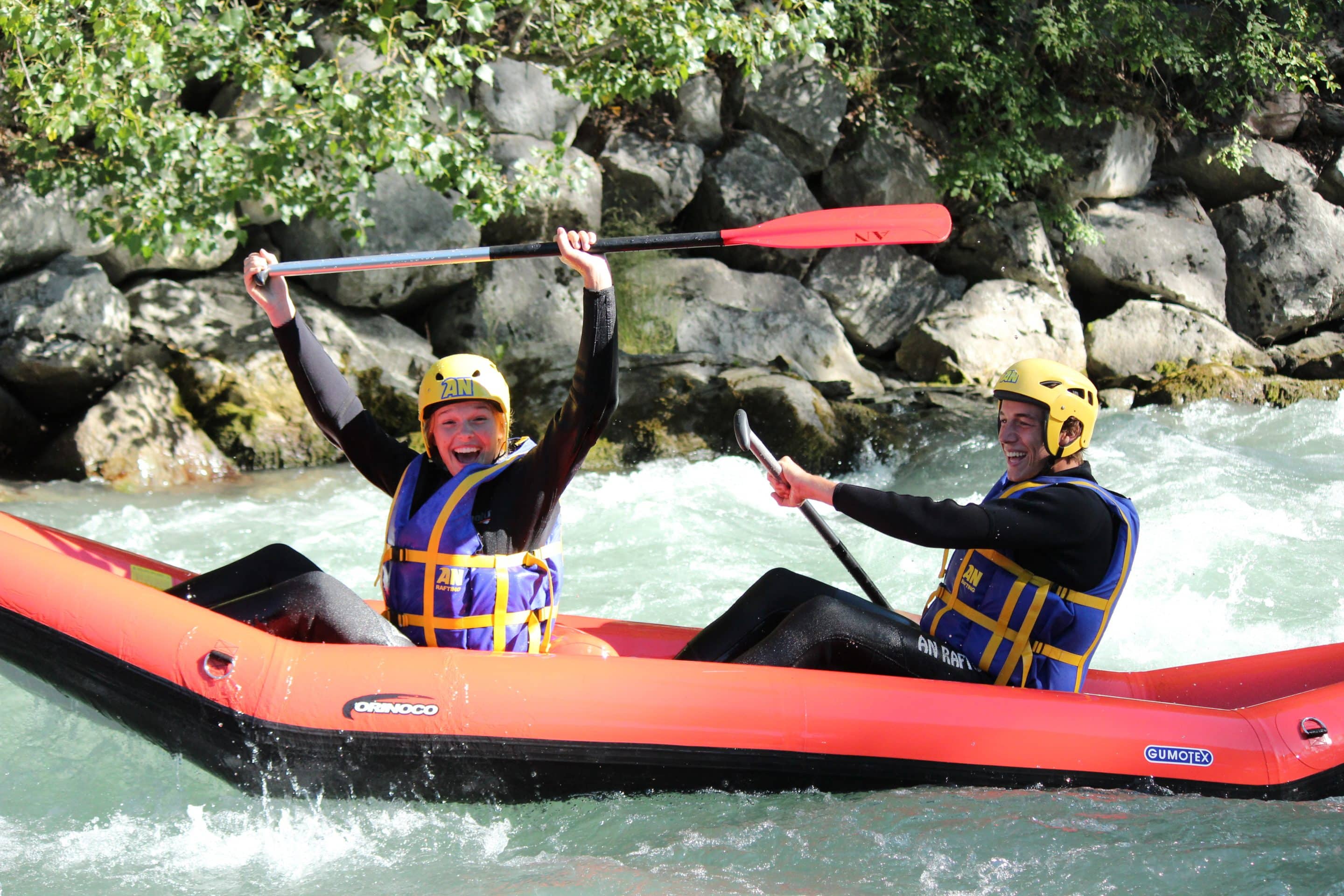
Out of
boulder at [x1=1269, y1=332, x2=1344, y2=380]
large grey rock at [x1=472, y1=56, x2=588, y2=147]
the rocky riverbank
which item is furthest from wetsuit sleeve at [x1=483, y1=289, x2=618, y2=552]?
boulder at [x1=1269, y1=332, x2=1344, y2=380]

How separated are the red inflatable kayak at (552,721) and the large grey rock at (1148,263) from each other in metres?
7.82

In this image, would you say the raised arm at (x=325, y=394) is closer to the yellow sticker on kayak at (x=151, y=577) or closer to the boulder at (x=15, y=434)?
the yellow sticker on kayak at (x=151, y=577)

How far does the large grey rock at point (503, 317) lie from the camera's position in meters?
7.55

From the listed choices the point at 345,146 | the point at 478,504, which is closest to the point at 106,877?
the point at 478,504

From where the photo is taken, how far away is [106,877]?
2.44 m

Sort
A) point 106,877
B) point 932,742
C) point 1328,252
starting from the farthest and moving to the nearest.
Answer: point 1328,252, point 932,742, point 106,877

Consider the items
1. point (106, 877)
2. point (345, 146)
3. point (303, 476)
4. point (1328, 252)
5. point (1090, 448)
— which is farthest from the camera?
point (1328, 252)

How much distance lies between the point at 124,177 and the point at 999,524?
470cm

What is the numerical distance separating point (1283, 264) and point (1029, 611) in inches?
357

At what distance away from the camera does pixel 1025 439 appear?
8.93ft

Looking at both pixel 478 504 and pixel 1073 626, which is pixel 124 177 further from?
pixel 1073 626

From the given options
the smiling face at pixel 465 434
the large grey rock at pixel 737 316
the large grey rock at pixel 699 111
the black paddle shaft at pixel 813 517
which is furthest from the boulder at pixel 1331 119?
the smiling face at pixel 465 434

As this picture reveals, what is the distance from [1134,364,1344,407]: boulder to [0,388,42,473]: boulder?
6.99m

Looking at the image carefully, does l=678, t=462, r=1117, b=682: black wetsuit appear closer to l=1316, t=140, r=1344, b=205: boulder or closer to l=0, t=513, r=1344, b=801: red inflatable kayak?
l=0, t=513, r=1344, b=801: red inflatable kayak
